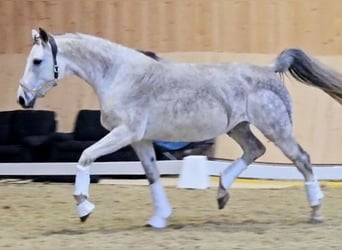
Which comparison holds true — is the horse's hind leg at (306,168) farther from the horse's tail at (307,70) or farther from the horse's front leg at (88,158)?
the horse's front leg at (88,158)

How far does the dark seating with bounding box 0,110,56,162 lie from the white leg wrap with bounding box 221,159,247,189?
3.81 metres

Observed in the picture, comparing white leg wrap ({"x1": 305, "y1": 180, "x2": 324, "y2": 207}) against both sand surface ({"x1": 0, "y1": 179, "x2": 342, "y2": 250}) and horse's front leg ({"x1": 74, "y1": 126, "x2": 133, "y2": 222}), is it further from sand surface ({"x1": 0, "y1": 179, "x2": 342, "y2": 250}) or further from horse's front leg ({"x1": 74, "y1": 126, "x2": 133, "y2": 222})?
horse's front leg ({"x1": 74, "y1": 126, "x2": 133, "y2": 222})

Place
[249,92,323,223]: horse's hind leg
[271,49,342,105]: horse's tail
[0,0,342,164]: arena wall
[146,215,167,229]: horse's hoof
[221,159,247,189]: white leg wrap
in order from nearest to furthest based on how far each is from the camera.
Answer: [146,215,167,229]: horse's hoof < [249,92,323,223]: horse's hind leg < [221,159,247,189]: white leg wrap < [271,49,342,105]: horse's tail < [0,0,342,164]: arena wall

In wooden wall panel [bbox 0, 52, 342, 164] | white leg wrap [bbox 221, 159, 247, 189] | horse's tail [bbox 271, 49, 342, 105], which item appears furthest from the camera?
wooden wall panel [bbox 0, 52, 342, 164]

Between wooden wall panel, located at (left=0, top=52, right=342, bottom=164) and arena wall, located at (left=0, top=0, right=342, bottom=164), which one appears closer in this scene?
wooden wall panel, located at (left=0, top=52, right=342, bottom=164)

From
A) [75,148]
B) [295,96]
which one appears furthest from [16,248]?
[295,96]

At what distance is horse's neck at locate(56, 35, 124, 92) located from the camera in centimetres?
794

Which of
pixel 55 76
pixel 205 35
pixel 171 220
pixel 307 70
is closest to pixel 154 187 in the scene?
pixel 171 220

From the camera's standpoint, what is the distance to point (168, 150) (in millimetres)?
11695

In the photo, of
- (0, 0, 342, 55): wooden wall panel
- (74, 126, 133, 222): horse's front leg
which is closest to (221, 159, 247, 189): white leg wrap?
(74, 126, 133, 222): horse's front leg

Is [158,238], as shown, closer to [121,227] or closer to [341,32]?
[121,227]

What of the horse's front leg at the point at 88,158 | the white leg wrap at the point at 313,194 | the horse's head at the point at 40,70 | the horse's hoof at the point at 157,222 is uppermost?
the horse's head at the point at 40,70

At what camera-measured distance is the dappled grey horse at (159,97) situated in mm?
7823

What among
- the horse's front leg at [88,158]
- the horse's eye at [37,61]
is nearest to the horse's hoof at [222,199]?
the horse's front leg at [88,158]
